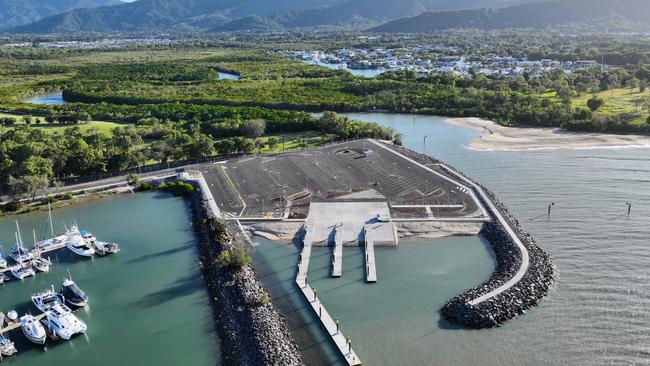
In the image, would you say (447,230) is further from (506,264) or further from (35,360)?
(35,360)

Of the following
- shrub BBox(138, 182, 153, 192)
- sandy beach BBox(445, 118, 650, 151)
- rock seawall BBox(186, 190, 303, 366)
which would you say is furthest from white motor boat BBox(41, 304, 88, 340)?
sandy beach BBox(445, 118, 650, 151)

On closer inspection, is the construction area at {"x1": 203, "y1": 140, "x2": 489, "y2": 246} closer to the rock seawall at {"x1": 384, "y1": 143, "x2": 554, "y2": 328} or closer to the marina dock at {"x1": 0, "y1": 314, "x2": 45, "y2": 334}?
the rock seawall at {"x1": 384, "y1": 143, "x2": 554, "y2": 328}

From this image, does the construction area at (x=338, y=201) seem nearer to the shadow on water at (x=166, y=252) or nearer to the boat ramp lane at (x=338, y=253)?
the boat ramp lane at (x=338, y=253)

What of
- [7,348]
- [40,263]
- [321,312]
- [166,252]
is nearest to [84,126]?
[40,263]

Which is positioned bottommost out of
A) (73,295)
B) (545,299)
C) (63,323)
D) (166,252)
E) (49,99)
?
(545,299)

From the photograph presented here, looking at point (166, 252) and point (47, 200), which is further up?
point (47, 200)

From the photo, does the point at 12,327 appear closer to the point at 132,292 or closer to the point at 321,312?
the point at 132,292

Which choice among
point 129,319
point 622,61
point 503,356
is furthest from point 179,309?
point 622,61
